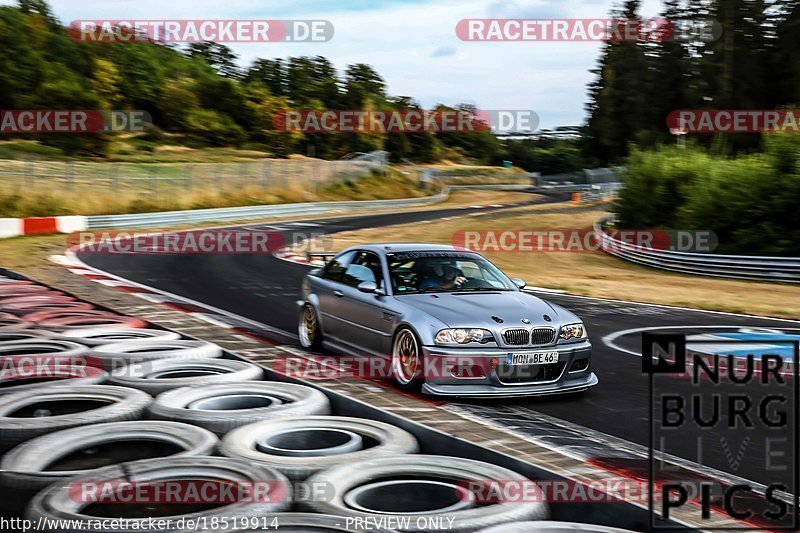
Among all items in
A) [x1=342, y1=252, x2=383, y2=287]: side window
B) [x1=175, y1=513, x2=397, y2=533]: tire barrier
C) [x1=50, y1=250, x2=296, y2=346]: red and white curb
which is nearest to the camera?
[x1=175, y1=513, x2=397, y2=533]: tire barrier

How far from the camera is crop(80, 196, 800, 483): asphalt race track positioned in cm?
692

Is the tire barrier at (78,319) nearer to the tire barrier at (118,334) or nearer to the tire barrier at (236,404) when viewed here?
the tire barrier at (118,334)

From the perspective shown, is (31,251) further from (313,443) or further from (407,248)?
(313,443)

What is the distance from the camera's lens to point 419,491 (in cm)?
491

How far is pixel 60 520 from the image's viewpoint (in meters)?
4.03

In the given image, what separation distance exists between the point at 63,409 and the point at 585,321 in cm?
889

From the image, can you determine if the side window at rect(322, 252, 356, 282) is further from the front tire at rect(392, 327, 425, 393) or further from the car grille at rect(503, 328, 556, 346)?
the car grille at rect(503, 328, 556, 346)

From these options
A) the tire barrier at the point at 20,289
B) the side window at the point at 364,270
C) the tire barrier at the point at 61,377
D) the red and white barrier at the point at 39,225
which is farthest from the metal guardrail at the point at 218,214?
the tire barrier at the point at 61,377

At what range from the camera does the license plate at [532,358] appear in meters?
7.79

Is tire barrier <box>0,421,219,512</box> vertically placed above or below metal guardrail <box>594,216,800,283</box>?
above

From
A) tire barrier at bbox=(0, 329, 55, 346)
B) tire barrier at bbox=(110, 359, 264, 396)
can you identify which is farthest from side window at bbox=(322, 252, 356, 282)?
tire barrier at bbox=(0, 329, 55, 346)

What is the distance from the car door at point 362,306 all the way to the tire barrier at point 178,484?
12.8 ft

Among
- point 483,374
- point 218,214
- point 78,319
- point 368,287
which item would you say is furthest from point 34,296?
point 218,214

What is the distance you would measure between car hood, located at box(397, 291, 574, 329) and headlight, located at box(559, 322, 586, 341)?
98 mm
